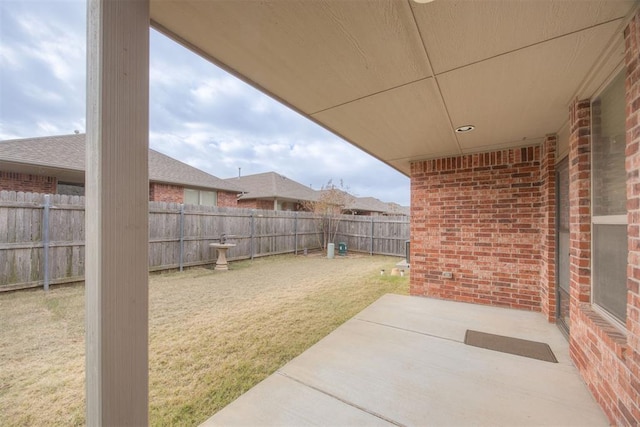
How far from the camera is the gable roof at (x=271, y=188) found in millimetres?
16312

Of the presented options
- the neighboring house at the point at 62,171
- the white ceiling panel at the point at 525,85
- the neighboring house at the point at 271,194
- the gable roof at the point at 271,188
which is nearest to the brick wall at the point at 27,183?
the neighboring house at the point at 62,171

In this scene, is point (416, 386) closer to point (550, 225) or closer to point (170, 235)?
point (550, 225)

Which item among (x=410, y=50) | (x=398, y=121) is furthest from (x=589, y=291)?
(x=410, y=50)

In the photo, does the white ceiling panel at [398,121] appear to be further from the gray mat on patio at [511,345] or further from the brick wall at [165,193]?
the brick wall at [165,193]

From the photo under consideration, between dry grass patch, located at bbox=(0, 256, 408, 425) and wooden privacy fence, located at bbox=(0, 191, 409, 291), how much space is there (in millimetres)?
587

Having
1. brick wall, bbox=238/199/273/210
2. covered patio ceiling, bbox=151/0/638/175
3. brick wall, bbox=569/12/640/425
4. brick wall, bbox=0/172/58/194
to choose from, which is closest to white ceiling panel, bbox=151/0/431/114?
covered patio ceiling, bbox=151/0/638/175

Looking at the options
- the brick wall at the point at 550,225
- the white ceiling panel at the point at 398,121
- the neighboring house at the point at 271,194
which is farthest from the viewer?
the neighboring house at the point at 271,194

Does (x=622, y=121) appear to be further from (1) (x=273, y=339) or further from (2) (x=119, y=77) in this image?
(1) (x=273, y=339)

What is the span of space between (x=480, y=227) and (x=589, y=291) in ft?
7.32

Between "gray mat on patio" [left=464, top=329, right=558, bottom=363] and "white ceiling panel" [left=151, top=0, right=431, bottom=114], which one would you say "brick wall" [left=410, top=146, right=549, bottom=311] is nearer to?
"gray mat on patio" [left=464, top=329, right=558, bottom=363]

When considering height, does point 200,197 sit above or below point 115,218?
above

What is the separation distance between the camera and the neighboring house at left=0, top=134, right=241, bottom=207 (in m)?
7.82

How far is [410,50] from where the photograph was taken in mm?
1817

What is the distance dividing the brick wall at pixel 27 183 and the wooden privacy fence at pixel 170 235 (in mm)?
4204
